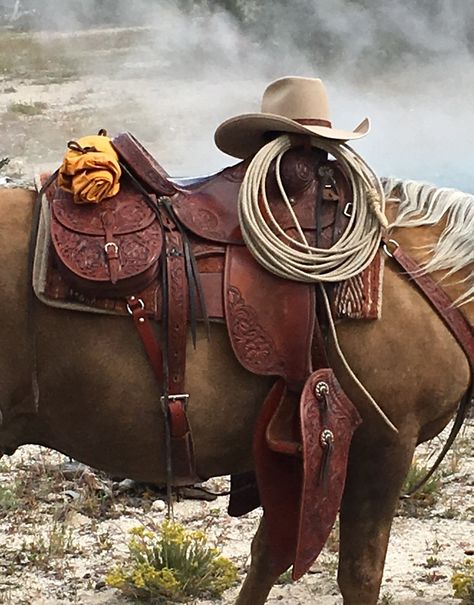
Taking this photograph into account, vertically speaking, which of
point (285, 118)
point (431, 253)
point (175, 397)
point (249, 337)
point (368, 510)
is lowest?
point (368, 510)

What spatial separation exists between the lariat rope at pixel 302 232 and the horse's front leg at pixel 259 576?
1012 millimetres

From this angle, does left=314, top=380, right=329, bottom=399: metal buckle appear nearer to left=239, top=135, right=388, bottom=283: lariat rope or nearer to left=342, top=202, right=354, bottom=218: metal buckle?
left=239, top=135, right=388, bottom=283: lariat rope

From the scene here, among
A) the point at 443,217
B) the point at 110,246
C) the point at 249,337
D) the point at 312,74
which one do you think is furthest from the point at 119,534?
the point at 312,74

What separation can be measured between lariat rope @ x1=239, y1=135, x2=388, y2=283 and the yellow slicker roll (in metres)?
0.34

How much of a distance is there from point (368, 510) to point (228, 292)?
29.9 inches

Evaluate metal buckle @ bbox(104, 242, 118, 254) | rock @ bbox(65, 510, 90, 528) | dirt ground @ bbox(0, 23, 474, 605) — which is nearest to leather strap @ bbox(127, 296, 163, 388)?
metal buckle @ bbox(104, 242, 118, 254)

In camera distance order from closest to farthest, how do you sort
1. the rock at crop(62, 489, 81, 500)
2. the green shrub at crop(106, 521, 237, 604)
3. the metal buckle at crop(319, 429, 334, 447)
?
the metal buckle at crop(319, 429, 334, 447) < the green shrub at crop(106, 521, 237, 604) < the rock at crop(62, 489, 81, 500)

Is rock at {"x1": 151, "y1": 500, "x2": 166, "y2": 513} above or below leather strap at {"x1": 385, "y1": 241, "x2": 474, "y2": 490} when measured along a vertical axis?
below

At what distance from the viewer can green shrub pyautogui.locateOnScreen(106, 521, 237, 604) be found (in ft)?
11.3

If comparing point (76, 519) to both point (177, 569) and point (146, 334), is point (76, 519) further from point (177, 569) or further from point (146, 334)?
point (146, 334)

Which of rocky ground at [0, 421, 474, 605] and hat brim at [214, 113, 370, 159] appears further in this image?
rocky ground at [0, 421, 474, 605]

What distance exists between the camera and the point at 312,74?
14.8m

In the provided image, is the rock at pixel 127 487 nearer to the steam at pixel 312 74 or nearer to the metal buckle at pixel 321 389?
the metal buckle at pixel 321 389

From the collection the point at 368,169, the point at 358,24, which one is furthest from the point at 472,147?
the point at 368,169
